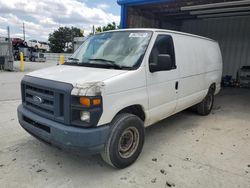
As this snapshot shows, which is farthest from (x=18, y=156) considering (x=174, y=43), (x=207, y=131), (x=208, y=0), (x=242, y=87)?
(x=242, y=87)

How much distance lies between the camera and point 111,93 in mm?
2936

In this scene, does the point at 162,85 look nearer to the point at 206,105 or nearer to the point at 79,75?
the point at 79,75

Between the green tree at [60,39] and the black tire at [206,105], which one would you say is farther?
the green tree at [60,39]

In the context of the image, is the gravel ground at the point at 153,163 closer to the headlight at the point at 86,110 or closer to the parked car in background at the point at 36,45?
the headlight at the point at 86,110

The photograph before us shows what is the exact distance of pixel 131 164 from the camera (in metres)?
3.52

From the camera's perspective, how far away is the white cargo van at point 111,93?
2.81 m

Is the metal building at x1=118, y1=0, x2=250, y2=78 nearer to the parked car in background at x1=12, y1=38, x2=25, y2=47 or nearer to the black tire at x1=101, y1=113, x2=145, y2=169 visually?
the black tire at x1=101, y1=113, x2=145, y2=169

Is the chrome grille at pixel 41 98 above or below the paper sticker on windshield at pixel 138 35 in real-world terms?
below

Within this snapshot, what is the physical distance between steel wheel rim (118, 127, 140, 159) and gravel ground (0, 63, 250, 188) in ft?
0.75

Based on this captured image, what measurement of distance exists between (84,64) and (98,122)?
4.24ft

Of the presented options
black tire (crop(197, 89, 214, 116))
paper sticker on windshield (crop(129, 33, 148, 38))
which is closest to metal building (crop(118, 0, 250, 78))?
black tire (crop(197, 89, 214, 116))

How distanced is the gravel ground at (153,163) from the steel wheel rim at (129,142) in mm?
230

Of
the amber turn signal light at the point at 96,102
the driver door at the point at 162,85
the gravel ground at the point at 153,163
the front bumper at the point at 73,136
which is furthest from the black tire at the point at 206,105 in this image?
the amber turn signal light at the point at 96,102

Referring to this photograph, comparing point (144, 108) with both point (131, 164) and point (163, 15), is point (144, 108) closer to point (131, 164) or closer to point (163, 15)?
point (131, 164)
